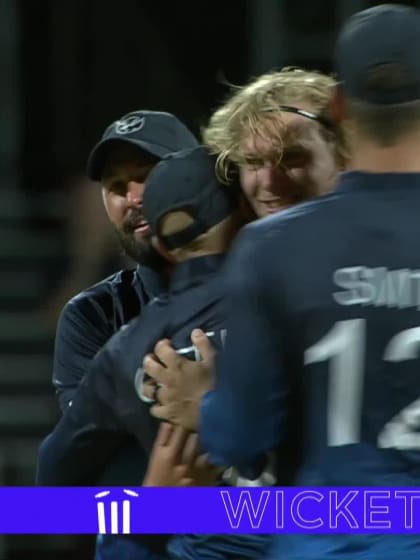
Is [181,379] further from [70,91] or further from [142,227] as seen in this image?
[70,91]

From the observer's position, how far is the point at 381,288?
6.87ft

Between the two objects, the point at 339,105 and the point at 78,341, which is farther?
the point at 78,341

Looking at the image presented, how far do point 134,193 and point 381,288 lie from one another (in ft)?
3.23

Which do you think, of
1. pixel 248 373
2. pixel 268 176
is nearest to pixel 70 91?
pixel 268 176

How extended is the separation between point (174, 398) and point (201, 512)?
0.17m

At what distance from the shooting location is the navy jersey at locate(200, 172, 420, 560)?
2.09 meters

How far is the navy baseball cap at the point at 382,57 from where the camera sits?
2.17 m

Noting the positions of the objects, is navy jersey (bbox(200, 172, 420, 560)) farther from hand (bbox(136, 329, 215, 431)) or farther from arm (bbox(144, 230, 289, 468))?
hand (bbox(136, 329, 215, 431))

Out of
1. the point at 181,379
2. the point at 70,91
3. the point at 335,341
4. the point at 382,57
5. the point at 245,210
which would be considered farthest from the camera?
the point at 70,91

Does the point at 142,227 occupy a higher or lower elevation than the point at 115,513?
higher

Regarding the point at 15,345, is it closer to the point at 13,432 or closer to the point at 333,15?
the point at 13,432

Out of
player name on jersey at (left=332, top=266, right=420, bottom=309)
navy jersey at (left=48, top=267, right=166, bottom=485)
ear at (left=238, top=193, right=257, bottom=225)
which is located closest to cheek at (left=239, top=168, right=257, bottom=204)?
ear at (left=238, top=193, right=257, bottom=225)

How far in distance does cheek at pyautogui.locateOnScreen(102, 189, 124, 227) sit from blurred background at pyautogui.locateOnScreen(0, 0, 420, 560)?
10.3ft

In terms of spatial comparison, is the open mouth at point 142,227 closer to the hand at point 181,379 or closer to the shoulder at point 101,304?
the shoulder at point 101,304
